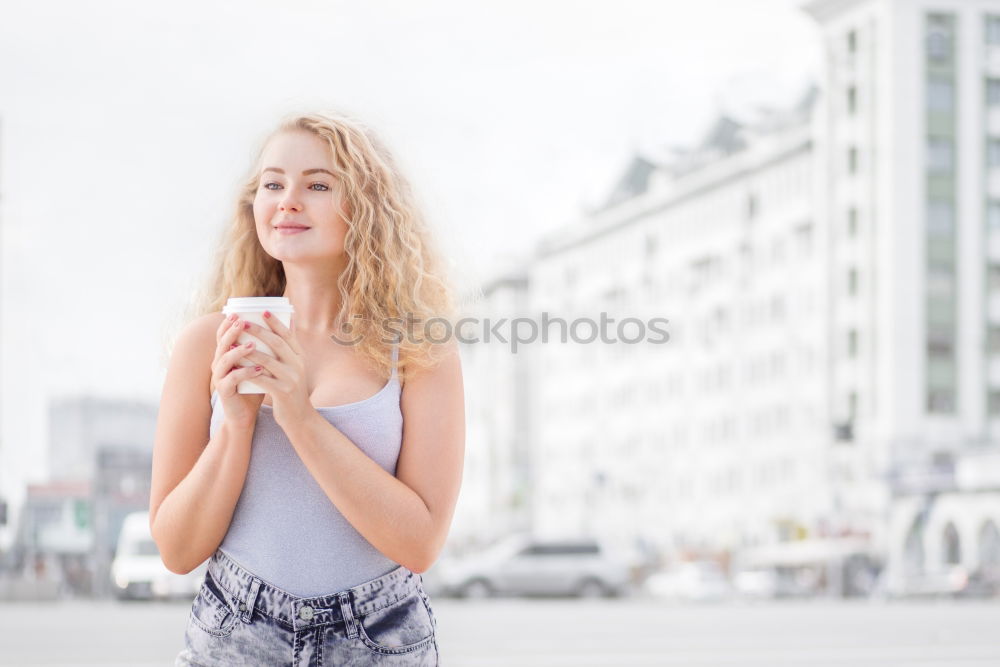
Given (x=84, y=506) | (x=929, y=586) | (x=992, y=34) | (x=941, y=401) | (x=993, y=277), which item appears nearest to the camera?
(x=84, y=506)

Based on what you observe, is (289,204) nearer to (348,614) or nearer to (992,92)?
(348,614)

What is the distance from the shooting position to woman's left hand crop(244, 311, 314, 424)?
2695 mm

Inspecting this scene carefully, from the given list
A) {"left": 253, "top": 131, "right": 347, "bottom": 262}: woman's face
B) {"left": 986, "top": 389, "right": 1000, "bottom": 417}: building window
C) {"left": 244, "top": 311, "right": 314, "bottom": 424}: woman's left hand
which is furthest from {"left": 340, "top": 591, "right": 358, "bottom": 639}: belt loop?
{"left": 986, "top": 389, "right": 1000, "bottom": 417}: building window

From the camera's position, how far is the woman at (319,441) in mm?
2773

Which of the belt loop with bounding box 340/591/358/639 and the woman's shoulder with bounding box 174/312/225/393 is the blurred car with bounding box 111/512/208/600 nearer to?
the woman's shoulder with bounding box 174/312/225/393

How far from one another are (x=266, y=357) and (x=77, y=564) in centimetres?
5597

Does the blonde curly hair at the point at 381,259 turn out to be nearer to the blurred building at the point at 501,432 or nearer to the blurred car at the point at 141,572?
the blurred car at the point at 141,572

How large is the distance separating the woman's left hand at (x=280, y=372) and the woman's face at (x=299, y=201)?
0.87 ft

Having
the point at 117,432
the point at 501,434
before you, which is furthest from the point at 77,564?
the point at 501,434

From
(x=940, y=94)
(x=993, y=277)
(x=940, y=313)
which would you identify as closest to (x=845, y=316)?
(x=940, y=313)

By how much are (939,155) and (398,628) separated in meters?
77.7

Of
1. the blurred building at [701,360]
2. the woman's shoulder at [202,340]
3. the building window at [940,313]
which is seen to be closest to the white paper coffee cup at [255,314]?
the woman's shoulder at [202,340]

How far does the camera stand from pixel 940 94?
78.6m

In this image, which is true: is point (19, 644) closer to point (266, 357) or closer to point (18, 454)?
point (266, 357)
